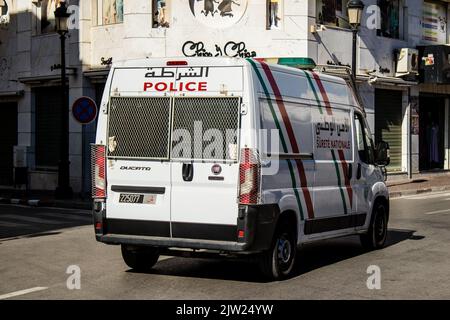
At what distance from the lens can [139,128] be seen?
8680 millimetres

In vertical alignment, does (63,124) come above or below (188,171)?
above

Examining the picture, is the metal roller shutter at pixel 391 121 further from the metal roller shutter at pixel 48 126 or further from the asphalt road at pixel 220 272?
the asphalt road at pixel 220 272

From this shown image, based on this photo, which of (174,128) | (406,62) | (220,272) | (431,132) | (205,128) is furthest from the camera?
(431,132)

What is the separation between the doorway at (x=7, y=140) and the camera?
90.4 ft

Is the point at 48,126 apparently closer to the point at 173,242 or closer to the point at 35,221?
the point at 35,221

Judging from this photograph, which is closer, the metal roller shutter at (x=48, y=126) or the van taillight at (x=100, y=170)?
the van taillight at (x=100, y=170)

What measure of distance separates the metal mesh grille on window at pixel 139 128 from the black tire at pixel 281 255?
1.55 metres

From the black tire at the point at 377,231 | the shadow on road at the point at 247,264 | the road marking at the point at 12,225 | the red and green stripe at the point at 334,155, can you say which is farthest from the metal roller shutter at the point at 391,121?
the red and green stripe at the point at 334,155

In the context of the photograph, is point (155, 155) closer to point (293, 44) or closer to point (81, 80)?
point (293, 44)

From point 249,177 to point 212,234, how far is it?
74 centimetres

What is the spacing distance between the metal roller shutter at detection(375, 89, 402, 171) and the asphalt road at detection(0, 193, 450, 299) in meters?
12.5
